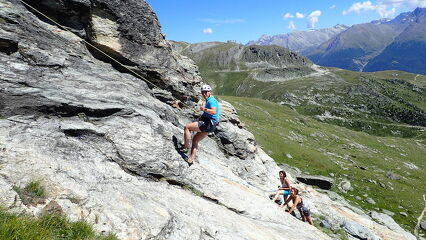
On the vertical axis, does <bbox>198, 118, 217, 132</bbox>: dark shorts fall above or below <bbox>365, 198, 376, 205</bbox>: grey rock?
above

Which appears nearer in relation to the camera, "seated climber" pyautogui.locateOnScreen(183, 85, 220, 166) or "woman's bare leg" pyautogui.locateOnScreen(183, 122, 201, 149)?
"seated climber" pyautogui.locateOnScreen(183, 85, 220, 166)

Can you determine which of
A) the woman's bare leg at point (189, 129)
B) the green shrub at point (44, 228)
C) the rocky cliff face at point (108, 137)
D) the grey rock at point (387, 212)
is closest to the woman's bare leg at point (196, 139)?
the woman's bare leg at point (189, 129)

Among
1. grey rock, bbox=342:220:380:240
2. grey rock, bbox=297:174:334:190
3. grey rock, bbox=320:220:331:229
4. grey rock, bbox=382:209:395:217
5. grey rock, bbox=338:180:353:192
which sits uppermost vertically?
grey rock, bbox=320:220:331:229

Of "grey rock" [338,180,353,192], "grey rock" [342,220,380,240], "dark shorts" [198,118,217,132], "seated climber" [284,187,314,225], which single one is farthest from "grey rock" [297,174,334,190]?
"dark shorts" [198,118,217,132]

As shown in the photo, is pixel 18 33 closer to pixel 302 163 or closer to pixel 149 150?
pixel 149 150

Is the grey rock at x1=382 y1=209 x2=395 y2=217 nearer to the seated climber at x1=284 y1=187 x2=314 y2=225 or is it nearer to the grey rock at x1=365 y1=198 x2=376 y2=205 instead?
the grey rock at x1=365 y1=198 x2=376 y2=205

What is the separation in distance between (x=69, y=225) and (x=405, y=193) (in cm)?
7966

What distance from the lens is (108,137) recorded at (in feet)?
49.6

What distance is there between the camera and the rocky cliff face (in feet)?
35.9

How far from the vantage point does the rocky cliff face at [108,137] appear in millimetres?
10930

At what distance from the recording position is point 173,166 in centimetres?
1661

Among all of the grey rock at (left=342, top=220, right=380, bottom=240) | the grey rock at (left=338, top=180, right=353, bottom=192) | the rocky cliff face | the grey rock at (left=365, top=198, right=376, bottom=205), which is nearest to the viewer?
the rocky cliff face

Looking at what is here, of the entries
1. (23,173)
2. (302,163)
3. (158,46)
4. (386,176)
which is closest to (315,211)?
(158,46)

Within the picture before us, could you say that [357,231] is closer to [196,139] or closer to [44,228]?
[196,139]
